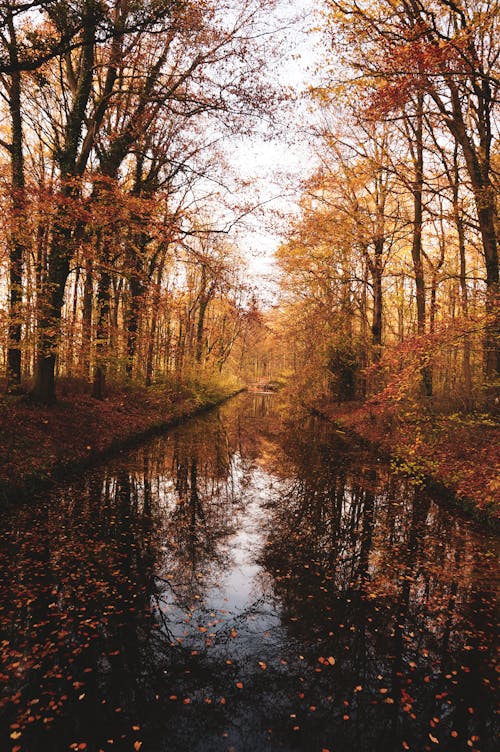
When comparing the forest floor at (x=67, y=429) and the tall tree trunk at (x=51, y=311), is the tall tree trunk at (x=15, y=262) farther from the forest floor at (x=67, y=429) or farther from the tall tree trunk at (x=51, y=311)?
the forest floor at (x=67, y=429)

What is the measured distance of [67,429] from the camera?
443 inches

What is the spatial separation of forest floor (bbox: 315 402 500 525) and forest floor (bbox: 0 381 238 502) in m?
8.64

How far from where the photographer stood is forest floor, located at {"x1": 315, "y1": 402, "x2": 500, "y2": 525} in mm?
8398

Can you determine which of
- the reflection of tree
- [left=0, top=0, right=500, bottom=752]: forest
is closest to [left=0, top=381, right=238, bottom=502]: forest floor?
[left=0, top=0, right=500, bottom=752]: forest

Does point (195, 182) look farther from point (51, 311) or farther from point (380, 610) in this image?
point (380, 610)

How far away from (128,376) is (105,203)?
402 inches

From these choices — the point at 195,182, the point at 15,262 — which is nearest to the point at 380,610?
the point at 15,262

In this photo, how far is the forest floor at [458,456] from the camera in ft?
27.6

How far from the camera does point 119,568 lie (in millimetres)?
5914

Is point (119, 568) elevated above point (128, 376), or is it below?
below

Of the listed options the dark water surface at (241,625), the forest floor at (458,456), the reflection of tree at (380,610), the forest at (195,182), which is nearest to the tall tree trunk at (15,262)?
the forest at (195,182)

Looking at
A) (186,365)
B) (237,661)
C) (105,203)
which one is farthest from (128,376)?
(237,661)

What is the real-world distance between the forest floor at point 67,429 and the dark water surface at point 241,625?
2.56 feet

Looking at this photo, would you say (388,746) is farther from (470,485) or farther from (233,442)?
(233,442)
